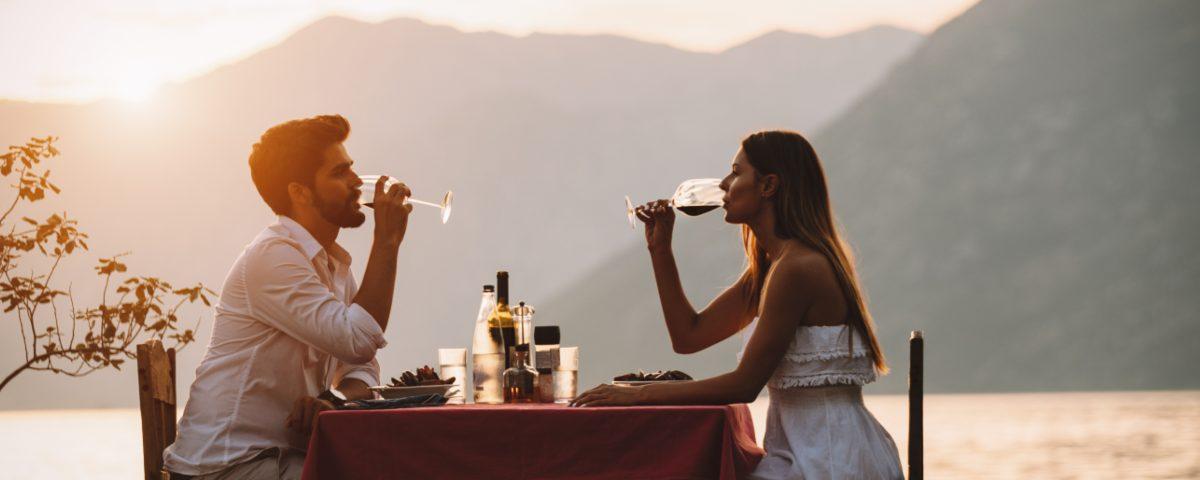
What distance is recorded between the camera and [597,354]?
7100 cm

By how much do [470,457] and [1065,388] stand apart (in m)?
56.8

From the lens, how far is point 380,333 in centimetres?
262

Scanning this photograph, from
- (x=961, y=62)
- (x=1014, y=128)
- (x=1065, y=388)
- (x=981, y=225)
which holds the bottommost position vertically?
(x=1065, y=388)

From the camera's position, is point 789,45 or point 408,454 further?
point 789,45

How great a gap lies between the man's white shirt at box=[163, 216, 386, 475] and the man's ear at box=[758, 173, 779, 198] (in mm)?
816

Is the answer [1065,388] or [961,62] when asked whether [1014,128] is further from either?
[1065,388]

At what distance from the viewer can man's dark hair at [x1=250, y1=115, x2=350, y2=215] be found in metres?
2.75

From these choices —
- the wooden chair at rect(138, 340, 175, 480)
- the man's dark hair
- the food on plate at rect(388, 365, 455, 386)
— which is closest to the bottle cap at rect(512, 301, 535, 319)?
the food on plate at rect(388, 365, 455, 386)

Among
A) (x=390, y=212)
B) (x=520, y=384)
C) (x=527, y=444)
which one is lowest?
(x=527, y=444)

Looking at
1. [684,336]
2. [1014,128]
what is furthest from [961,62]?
[684,336]

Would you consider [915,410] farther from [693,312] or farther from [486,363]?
[486,363]

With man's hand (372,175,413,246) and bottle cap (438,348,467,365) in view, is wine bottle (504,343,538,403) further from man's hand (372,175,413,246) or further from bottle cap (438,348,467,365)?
man's hand (372,175,413,246)

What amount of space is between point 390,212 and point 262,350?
14.3 inches

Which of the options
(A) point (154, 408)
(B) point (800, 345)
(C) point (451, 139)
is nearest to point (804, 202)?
(B) point (800, 345)
